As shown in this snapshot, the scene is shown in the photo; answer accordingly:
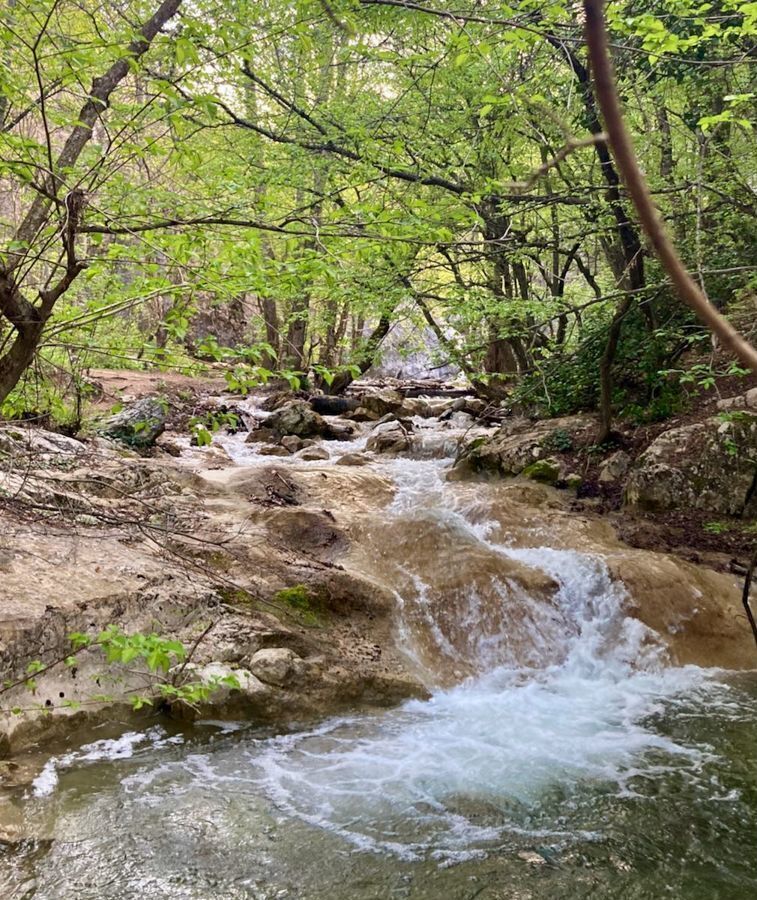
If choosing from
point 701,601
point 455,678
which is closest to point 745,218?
point 701,601

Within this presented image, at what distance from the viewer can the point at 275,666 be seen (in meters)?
5.19

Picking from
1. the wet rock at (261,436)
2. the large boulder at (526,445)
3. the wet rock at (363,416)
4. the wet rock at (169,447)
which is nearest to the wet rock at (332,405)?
the wet rock at (363,416)

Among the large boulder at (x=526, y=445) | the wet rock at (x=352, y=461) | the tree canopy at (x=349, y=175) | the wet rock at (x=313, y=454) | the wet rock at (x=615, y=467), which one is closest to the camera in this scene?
the tree canopy at (x=349, y=175)

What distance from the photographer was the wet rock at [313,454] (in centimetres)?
1221

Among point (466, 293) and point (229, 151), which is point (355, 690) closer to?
point (466, 293)

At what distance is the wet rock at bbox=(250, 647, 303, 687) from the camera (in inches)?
203

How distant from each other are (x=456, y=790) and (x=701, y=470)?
5.89 metres

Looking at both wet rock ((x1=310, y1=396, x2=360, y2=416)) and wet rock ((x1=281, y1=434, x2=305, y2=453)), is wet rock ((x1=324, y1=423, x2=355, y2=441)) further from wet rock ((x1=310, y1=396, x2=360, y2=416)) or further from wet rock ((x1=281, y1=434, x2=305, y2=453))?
wet rock ((x1=310, y1=396, x2=360, y2=416))

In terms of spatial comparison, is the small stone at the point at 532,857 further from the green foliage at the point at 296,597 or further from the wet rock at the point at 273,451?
the wet rock at the point at 273,451

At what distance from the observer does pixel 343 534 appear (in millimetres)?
7988

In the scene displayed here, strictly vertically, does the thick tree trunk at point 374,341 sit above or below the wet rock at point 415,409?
above

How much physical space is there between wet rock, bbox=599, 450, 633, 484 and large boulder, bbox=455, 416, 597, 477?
82cm

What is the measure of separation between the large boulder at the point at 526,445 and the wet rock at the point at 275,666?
598 centimetres

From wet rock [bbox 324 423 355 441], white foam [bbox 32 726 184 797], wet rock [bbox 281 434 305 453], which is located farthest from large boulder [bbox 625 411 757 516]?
wet rock [bbox 324 423 355 441]
